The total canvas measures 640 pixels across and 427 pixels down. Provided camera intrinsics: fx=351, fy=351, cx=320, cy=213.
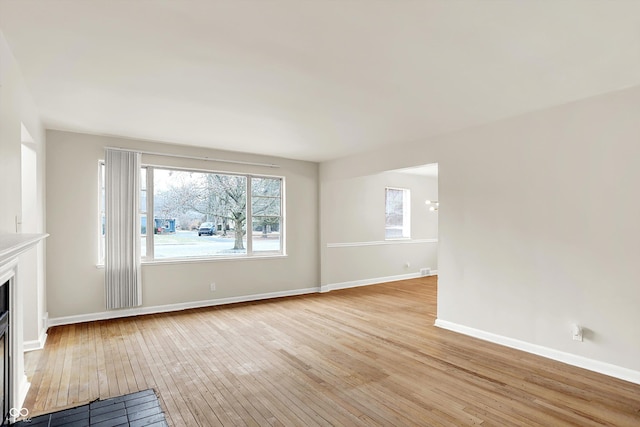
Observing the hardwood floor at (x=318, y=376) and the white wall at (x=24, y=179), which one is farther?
the hardwood floor at (x=318, y=376)

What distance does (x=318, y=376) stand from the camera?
10.2ft

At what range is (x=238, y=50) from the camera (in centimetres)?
242

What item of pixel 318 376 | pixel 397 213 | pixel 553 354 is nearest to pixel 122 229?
pixel 318 376

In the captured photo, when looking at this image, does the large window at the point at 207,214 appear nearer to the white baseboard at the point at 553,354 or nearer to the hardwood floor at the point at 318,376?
the hardwood floor at the point at 318,376

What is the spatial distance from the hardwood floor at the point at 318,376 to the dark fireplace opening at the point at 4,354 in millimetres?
363

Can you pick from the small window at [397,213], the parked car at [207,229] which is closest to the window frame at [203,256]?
the parked car at [207,229]

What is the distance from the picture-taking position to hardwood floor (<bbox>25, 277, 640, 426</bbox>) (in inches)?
99.1

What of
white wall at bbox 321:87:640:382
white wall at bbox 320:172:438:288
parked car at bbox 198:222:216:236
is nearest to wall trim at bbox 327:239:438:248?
white wall at bbox 320:172:438:288

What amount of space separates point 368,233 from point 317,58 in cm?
549

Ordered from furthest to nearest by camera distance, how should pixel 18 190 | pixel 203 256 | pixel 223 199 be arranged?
pixel 223 199, pixel 203 256, pixel 18 190

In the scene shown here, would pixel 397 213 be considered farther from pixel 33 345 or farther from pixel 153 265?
pixel 33 345

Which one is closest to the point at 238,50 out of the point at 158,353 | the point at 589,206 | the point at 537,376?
the point at 158,353

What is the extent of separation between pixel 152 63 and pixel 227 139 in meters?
2.44

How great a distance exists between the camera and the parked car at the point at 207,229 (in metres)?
5.75
